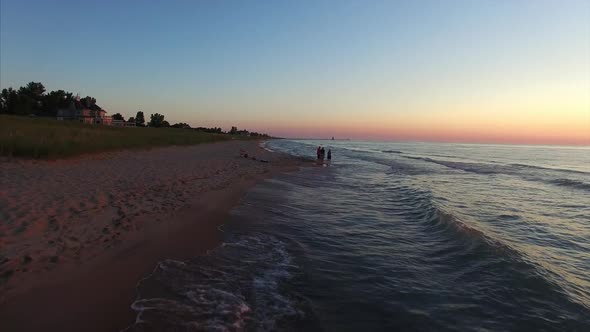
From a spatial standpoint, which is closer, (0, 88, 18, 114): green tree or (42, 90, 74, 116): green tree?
(0, 88, 18, 114): green tree

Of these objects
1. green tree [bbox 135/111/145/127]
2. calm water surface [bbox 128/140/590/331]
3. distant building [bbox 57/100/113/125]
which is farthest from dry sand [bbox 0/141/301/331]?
green tree [bbox 135/111/145/127]

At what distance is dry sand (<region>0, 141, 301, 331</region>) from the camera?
4.46 metres

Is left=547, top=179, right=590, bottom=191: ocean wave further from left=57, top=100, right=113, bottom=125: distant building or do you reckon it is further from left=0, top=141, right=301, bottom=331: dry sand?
left=57, top=100, right=113, bottom=125: distant building

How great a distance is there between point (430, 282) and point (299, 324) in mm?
3146

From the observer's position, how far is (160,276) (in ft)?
18.9

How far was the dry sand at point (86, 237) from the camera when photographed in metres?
4.46

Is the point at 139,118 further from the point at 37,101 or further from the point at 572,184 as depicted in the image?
the point at 572,184

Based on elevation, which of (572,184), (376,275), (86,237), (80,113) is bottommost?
(376,275)

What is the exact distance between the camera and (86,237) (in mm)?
6938

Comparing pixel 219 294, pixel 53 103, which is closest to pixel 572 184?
pixel 219 294

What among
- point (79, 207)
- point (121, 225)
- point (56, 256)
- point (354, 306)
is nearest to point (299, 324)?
point (354, 306)

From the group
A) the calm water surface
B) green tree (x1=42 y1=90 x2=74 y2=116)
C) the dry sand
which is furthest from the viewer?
green tree (x1=42 y1=90 x2=74 y2=116)

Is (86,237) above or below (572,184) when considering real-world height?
above

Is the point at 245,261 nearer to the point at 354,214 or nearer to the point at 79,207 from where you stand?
the point at 79,207
